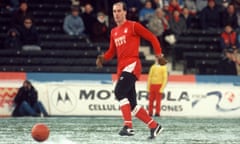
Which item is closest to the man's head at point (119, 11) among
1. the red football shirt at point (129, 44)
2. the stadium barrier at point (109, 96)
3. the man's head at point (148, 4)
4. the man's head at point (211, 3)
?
the red football shirt at point (129, 44)

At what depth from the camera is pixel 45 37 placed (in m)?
23.5

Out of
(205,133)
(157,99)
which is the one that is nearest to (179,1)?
(157,99)

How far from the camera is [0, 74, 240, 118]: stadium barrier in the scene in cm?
2072

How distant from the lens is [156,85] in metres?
20.9

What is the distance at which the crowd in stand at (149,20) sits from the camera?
2280 cm

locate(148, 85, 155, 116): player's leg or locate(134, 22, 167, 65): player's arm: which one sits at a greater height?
locate(134, 22, 167, 65): player's arm

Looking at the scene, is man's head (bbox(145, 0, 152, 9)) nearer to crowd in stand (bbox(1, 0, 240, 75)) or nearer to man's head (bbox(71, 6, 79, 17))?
crowd in stand (bbox(1, 0, 240, 75))

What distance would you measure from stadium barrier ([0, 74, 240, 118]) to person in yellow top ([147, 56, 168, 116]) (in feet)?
2.08

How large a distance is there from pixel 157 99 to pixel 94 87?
1.76 metres

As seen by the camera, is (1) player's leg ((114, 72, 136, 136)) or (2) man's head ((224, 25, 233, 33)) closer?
(1) player's leg ((114, 72, 136, 136))

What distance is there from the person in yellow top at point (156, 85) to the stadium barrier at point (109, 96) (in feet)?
2.08

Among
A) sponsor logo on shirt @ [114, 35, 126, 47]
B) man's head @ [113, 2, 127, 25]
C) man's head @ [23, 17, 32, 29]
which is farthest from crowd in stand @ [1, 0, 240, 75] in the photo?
man's head @ [113, 2, 127, 25]

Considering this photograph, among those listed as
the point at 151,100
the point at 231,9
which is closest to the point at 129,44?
the point at 151,100

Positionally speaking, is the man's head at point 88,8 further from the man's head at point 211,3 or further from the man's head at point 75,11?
the man's head at point 211,3
